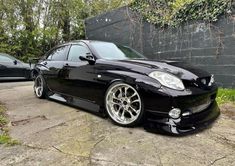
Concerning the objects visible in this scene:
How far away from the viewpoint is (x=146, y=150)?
3004mm

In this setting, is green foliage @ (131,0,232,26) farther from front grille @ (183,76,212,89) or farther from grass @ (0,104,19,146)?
grass @ (0,104,19,146)

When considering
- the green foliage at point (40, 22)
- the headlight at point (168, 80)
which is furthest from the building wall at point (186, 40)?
the green foliage at point (40, 22)

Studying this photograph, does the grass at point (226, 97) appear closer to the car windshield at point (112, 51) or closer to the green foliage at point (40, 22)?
the car windshield at point (112, 51)

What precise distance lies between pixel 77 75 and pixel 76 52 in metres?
0.51

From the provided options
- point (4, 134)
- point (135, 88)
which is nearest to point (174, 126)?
point (135, 88)

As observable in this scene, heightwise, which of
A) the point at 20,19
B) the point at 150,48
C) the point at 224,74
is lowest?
the point at 224,74

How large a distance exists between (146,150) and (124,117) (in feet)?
3.01

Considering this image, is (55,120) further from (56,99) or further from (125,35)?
(125,35)

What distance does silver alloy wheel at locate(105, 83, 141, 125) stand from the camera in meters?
3.69

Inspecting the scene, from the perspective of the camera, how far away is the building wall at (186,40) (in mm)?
5918

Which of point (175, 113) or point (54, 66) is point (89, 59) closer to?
point (54, 66)

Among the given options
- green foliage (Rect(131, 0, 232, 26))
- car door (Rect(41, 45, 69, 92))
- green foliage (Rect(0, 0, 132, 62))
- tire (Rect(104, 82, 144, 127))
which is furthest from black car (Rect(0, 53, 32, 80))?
tire (Rect(104, 82, 144, 127))

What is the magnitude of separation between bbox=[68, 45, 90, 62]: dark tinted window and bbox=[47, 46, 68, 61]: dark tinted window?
0.22 meters

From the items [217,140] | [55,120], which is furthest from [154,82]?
[55,120]
